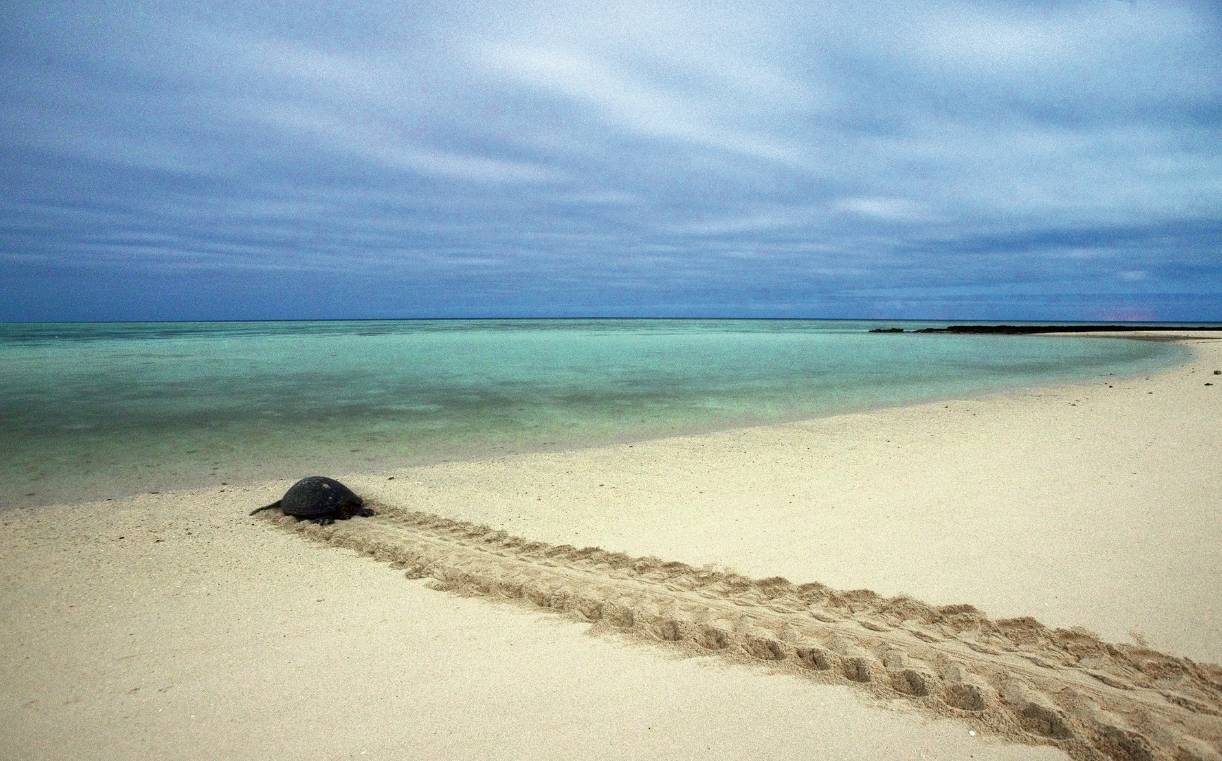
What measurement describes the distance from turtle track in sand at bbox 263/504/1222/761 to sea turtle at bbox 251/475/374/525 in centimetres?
133

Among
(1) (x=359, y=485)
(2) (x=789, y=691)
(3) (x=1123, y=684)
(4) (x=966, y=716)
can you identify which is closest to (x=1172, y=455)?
(3) (x=1123, y=684)

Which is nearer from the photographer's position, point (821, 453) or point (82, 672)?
point (82, 672)

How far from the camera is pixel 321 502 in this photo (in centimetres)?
675

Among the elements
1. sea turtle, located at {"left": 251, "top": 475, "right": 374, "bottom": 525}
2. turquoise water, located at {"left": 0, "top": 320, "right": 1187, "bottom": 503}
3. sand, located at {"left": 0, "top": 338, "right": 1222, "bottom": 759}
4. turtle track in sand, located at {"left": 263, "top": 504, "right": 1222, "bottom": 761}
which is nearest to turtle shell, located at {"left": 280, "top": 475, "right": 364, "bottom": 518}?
sea turtle, located at {"left": 251, "top": 475, "right": 374, "bottom": 525}

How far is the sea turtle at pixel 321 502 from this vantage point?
6.72 meters

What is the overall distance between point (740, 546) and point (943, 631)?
1.92m

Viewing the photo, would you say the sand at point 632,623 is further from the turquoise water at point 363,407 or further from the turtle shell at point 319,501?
the turquoise water at point 363,407

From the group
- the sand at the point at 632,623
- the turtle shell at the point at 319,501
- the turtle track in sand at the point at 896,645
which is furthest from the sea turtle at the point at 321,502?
the turtle track in sand at the point at 896,645

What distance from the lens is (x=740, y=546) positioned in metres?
5.71

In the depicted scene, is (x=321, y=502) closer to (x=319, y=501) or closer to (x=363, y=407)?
(x=319, y=501)

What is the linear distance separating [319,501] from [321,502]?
0.09ft

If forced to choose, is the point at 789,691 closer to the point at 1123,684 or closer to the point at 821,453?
the point at 1123,684

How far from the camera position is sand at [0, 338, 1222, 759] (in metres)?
3.23

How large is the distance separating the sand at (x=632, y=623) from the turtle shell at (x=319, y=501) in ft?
0.88
